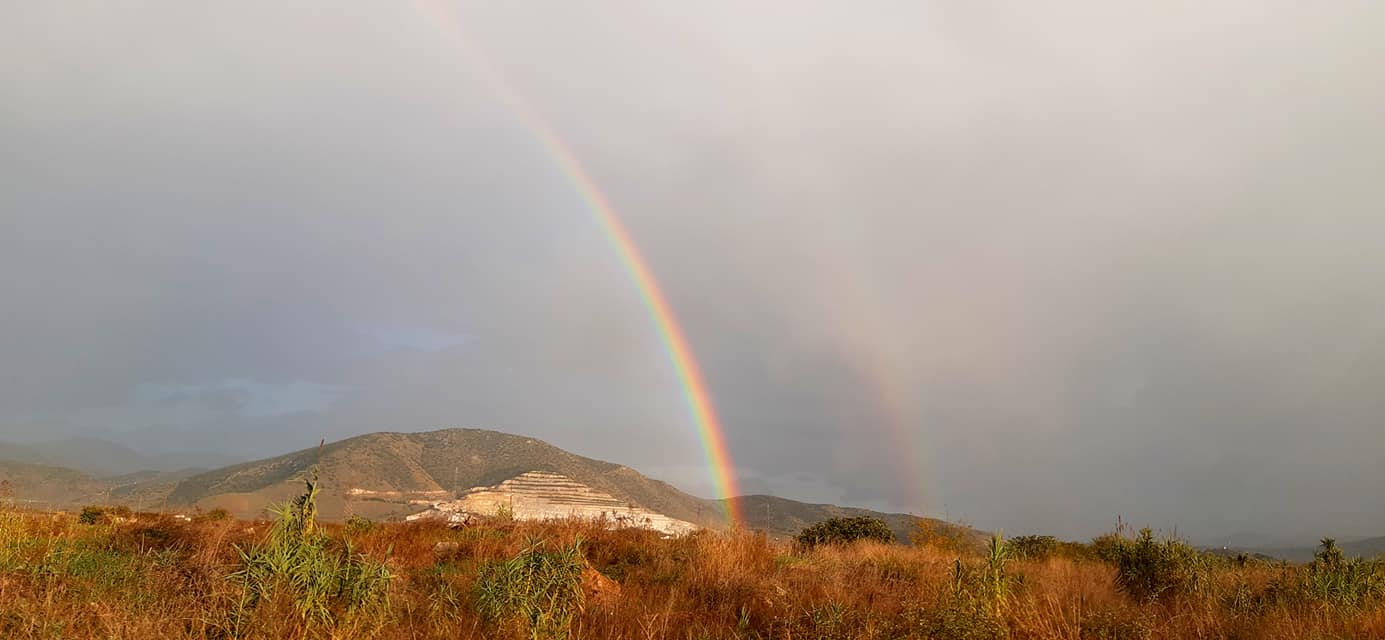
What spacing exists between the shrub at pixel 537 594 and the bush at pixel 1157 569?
10530 millimetres

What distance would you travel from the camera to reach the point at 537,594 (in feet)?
24.6

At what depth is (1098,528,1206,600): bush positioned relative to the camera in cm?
1298

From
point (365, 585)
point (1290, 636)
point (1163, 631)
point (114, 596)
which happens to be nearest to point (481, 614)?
point (365, 585)

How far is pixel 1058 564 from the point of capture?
18.4 meters

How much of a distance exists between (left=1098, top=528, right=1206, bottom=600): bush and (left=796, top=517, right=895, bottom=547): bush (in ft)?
41.3

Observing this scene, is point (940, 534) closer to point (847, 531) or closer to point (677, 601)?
point (847, 531)

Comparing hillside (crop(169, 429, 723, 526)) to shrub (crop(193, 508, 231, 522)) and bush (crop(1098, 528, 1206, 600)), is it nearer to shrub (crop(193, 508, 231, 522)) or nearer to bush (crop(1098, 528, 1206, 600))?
shrub (crop(193, 508, 231, 522))

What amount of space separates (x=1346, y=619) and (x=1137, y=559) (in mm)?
5825

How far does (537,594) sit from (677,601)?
3.50 m

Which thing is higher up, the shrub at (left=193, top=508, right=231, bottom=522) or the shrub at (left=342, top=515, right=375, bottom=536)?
the shrub at (left=342, top=515, right=375, bottom=536)

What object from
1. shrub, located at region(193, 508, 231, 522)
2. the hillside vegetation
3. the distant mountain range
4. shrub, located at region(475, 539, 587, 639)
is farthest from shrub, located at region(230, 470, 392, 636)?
the distant mountain range

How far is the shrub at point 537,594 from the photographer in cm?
721

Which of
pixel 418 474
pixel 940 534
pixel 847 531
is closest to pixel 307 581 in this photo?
pixel 847 531

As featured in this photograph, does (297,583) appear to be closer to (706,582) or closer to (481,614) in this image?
(481,614)
